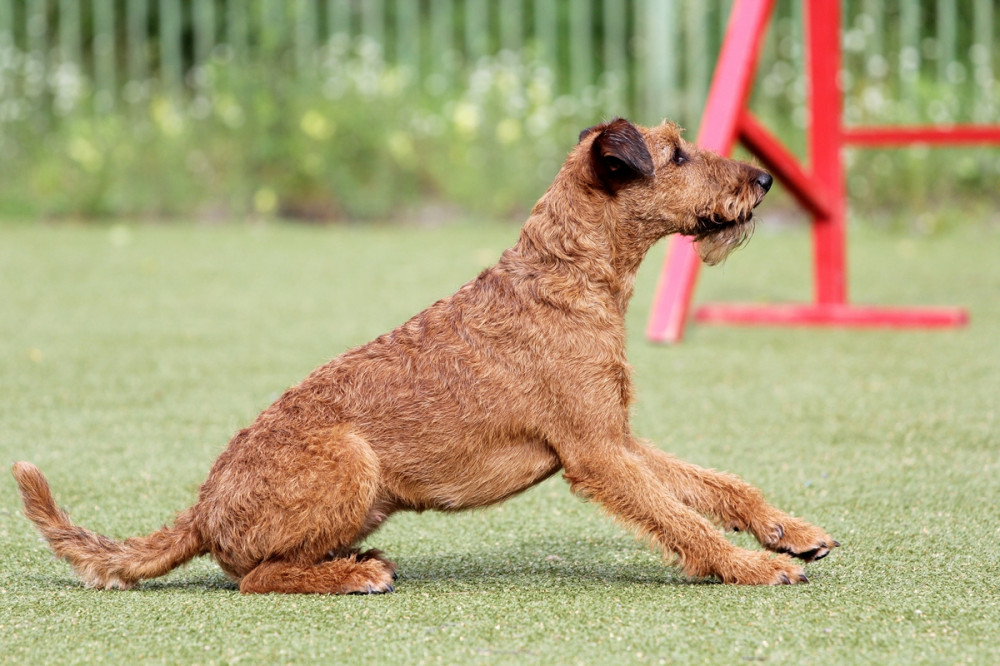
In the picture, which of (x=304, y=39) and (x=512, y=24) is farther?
(x=512, y=24)

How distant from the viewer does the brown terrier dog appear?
10.7 feet

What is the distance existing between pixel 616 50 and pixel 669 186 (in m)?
9.91

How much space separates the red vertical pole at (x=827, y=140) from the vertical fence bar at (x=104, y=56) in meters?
7.76

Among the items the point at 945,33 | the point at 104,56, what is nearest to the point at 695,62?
the point at 945,33

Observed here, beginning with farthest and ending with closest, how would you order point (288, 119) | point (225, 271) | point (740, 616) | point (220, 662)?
point (288, 119) → point (225, 271) → point (740, 616) → point (220, 662)

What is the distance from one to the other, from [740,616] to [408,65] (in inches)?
407

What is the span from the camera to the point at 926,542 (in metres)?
3.63

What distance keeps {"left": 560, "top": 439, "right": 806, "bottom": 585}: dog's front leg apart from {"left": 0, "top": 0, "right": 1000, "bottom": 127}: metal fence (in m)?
9.42

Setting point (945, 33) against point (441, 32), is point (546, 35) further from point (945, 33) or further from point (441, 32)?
point (945, 33)

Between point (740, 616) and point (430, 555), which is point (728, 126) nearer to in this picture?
point (430, 555)

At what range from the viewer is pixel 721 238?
12.1 ft

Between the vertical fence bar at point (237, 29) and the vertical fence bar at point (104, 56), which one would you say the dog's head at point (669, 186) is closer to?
the vertical fence bar at point (237, 29)

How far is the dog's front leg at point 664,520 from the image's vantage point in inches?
129

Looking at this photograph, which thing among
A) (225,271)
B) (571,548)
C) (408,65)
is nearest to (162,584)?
(571,548)
